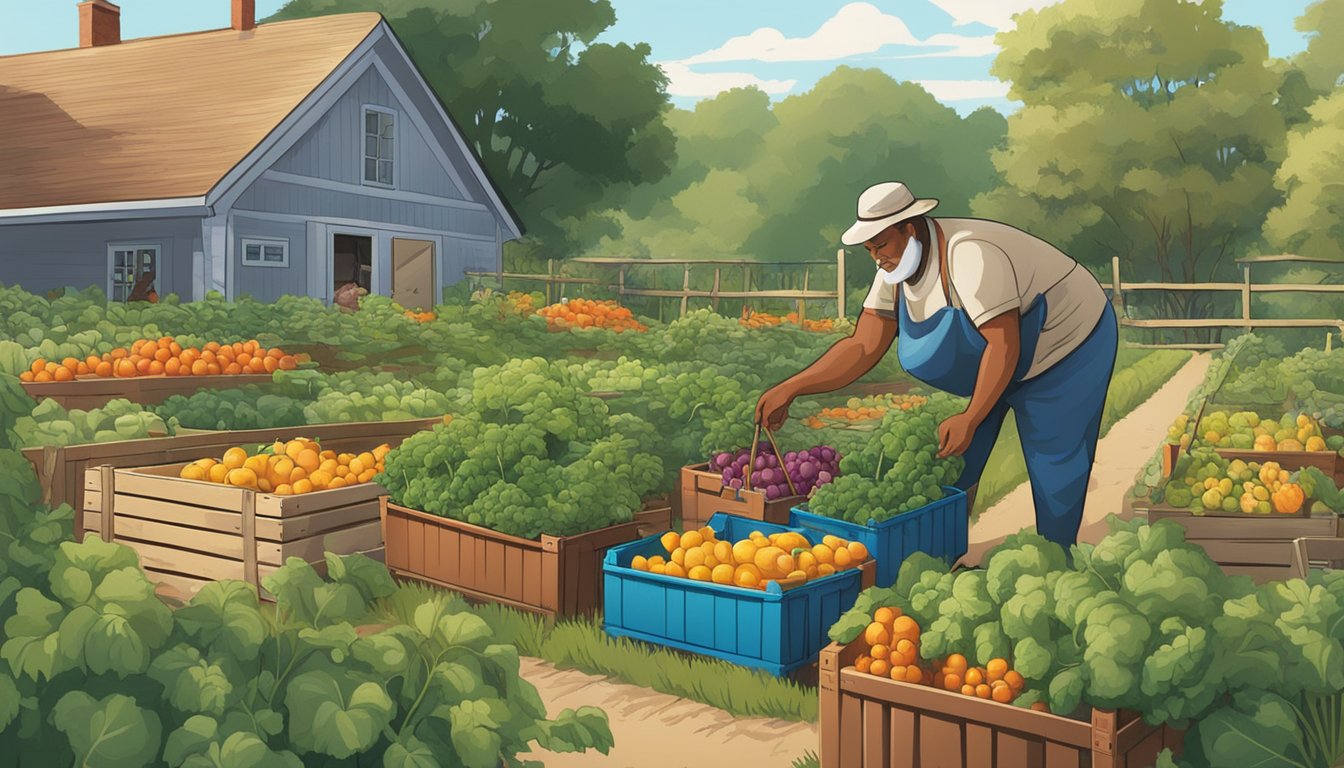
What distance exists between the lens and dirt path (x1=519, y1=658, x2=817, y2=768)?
4.40 meters

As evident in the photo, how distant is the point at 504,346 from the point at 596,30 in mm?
17920

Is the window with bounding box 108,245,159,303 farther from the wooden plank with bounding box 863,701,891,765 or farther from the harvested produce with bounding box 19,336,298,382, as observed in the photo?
the wooden plank with bounding box 863,701,891,765

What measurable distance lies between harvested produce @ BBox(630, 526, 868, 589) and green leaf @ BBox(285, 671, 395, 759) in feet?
9.32

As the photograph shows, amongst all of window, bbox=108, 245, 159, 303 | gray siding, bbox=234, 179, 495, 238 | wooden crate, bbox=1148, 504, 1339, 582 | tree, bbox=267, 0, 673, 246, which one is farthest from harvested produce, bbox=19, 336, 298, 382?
tree, bbox=267, 0, 673, 246

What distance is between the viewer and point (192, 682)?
2.29m

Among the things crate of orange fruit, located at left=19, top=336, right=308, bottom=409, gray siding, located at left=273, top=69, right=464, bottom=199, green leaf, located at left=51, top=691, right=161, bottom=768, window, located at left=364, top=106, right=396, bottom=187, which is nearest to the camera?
green leaf, located at left=51, top=691, right=161, bottom=768

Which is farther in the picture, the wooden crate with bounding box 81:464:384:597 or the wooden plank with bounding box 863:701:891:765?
the wooden crate with bounding box 81:464:384:597

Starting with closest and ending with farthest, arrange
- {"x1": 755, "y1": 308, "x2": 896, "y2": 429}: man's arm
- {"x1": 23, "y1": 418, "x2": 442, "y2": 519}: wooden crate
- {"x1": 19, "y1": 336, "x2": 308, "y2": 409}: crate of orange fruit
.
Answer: {"x1": 755, "y1": 308, "x2": 896, "y2": 429}: man's arm, {"x1": 23, "y1": 418, "x2": 442, "y2": 519}: wooden crate, {"x1": 19, "y1": 336, "x2": 308, "y2": 409}: crate of orange fruit

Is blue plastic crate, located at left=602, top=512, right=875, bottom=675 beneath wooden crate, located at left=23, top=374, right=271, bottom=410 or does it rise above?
beneath

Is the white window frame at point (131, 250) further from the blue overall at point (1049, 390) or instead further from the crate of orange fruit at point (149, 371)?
the blue overall at point (1049, 390)

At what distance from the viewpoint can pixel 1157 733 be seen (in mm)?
3555

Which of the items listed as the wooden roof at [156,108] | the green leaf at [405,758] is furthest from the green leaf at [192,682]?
the wooden roof at [156,108]

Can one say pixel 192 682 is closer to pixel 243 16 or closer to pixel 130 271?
pixel 130 271

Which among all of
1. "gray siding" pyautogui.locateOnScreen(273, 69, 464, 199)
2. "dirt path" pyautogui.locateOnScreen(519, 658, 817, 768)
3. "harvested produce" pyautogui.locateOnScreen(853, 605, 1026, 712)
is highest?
"gray siding" pyautogui.locateOnScreen(273, 69, 464, 199)
